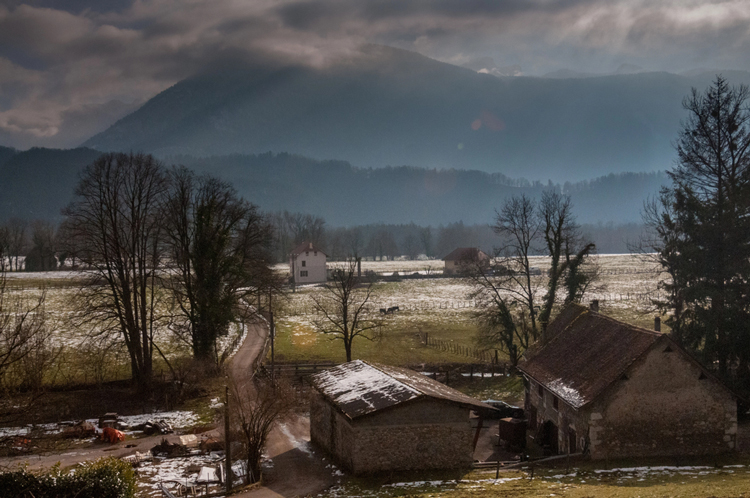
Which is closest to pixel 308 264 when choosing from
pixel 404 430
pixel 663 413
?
pixel 404 430

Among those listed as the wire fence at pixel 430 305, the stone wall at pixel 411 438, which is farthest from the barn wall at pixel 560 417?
the wire fence at pixel 430 305

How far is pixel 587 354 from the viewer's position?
98.0ft

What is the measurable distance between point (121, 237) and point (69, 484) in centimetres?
2561

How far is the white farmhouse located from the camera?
104 m

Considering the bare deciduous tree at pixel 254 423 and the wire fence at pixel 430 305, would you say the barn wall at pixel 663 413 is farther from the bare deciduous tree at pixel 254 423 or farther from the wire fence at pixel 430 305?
the wire fence at pixel 430 305

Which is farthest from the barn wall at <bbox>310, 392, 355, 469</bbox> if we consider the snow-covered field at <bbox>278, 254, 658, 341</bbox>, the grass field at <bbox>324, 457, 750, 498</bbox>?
the snow-covered field at <bbox>278, 254, 658, 341</bbox>

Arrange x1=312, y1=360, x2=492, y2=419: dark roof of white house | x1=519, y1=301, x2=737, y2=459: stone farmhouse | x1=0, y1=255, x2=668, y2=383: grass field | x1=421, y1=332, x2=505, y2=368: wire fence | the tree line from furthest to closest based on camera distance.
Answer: x1=421, y1=332, x2=505, y2=368: wire fence → x1=0, y1=255, x2=668, y2=383: grass field → the tree line → x1=312, y1=360, x2=492, y2=419: dark roof of white house → x1=519, y1=301, x2=737, y2=459: stone farmhouse

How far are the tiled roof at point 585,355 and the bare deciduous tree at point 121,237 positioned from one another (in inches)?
999

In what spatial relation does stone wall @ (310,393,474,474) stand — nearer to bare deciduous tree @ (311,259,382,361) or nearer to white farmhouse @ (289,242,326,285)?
bare deciduous tree @ (311,259,382,361)

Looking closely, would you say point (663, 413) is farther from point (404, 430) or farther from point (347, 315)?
point (347, 315)

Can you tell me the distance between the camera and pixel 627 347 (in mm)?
27344

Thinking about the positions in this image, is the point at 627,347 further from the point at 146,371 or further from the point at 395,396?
the point at 146,371

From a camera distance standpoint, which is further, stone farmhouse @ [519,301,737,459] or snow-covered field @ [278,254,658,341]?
snow-covered field @ [278,254,658,341]

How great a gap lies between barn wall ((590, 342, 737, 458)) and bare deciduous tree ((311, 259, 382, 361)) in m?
20.8
